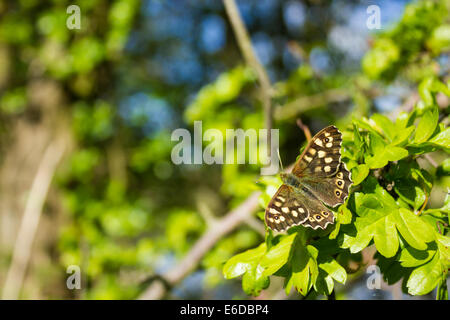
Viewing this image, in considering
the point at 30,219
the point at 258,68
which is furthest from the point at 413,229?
A: the point at 30,219

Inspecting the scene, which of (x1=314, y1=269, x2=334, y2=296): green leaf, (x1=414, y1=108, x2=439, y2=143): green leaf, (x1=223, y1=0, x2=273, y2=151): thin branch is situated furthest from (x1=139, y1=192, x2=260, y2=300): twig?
(x1=414, y1=108, x2=439, y2=143): green leaf

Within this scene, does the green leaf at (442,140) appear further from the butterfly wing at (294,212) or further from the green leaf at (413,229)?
the butterfly wing at (294,212)

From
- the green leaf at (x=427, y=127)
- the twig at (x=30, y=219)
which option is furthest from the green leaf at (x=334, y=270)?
the twig at (x=30, y=219)

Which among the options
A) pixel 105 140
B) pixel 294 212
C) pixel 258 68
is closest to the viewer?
pixel 294 212

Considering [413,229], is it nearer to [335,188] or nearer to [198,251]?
[335,188]

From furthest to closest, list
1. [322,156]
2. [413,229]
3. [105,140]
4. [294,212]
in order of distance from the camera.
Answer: [105,140] < [322,156] < [294,212] < [413,229]

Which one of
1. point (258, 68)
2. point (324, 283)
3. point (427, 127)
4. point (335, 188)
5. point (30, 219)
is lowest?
point (324, 283)

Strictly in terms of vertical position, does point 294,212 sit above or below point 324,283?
above
